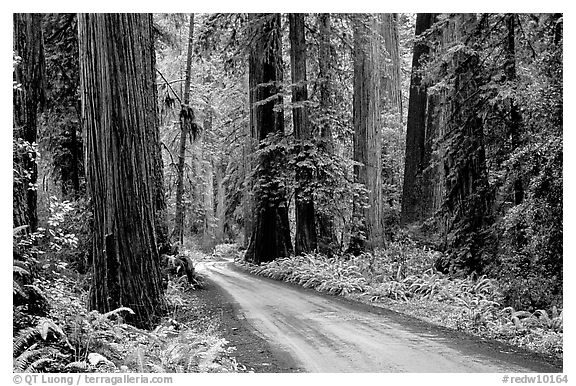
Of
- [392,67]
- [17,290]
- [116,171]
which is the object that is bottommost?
[17,290]

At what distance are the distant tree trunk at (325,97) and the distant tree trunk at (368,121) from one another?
82 cm

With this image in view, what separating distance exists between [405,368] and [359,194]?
10578 millimetres

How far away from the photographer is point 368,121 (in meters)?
17.2

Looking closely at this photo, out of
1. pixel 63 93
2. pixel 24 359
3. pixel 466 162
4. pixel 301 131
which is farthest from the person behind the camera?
pixel 301 131

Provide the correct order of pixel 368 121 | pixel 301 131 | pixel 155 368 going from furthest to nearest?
1. pixel 368 121
2. pixel 301 131
3. pixel 155 368

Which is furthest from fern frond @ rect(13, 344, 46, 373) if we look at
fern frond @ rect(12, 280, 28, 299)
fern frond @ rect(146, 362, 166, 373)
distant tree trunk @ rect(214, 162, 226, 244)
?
distant tree trunk @ rect(214, 162, 226, 244)

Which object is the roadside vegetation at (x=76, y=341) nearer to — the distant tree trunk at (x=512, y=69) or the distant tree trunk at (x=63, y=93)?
the distant tree trunk at (x=63, y=93)

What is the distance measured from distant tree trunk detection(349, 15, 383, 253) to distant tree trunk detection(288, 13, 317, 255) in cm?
155

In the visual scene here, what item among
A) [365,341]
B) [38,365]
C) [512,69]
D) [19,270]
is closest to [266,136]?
[512,69]

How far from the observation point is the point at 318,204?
53.4ft

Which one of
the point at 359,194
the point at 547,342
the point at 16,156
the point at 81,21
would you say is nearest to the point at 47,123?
the point at 81,21

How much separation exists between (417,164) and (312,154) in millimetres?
4511

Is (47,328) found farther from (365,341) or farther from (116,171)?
(365,341)

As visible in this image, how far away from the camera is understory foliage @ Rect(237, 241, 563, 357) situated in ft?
25.2
